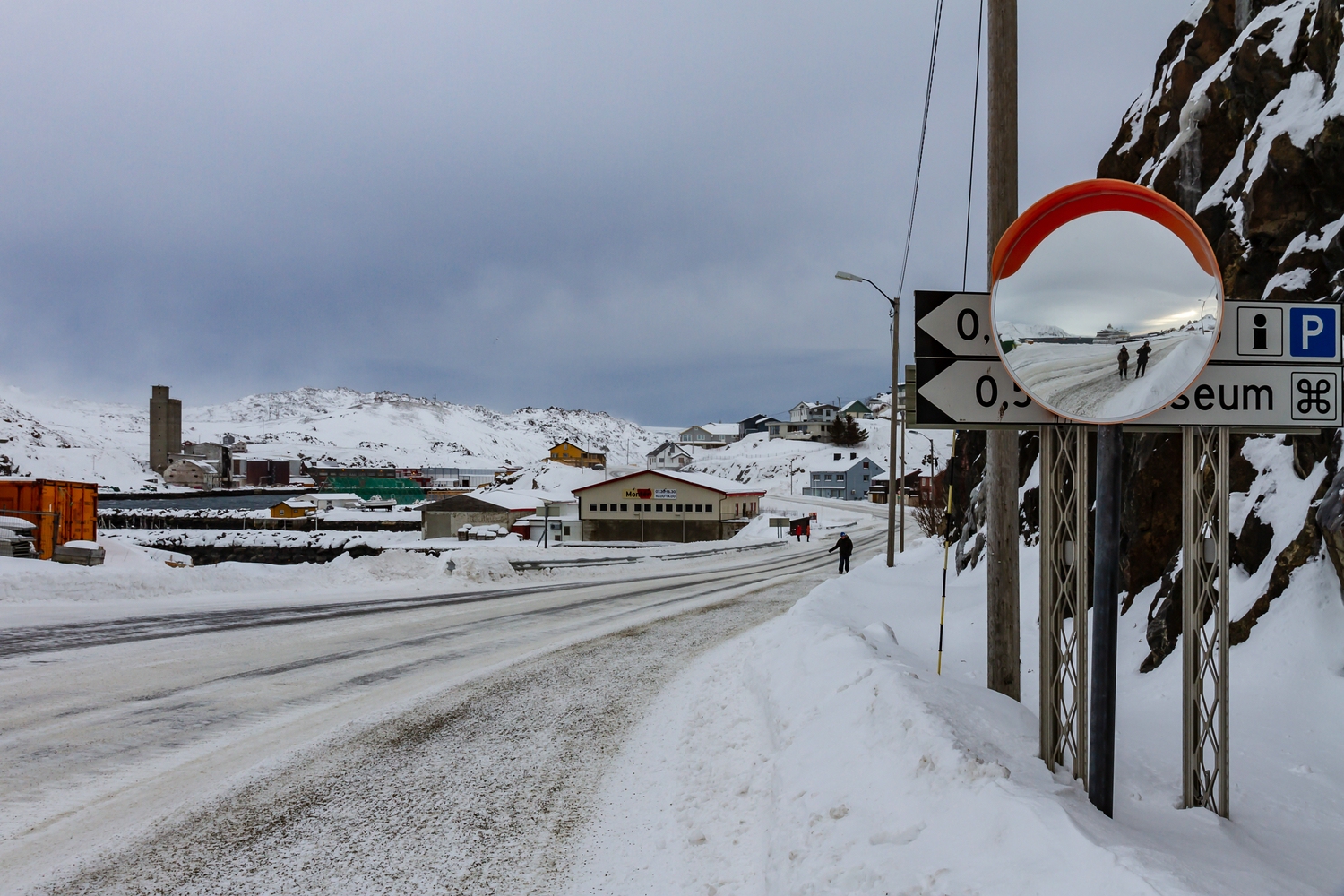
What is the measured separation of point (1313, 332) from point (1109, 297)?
1.89 meters

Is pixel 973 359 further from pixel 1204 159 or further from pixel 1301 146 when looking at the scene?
pixel 1204 159

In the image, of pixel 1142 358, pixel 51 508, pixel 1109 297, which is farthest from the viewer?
pixel 51 508

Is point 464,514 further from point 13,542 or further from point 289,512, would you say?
point 13,542

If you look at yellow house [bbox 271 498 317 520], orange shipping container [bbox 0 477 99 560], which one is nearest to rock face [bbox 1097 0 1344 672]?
orange shipping container [bbox 0 477 99 560]

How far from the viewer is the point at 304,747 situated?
21.3 feet

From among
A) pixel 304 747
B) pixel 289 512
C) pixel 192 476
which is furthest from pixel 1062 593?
pixel 192 476

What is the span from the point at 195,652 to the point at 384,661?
109 inches

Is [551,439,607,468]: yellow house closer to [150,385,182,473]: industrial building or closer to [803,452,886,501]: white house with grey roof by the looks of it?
[803,452,886,501]: white house with grey roof

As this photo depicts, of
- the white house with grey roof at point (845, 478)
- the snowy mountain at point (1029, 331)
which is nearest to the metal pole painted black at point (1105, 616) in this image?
the snowy mountain at point (1029, 331)

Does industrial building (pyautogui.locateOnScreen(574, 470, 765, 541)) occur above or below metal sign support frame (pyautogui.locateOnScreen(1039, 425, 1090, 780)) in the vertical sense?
below

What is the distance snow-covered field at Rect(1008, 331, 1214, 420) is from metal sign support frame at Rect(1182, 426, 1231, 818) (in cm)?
88

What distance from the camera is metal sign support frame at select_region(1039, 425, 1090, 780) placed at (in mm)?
4129

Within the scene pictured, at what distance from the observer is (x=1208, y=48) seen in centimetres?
1291

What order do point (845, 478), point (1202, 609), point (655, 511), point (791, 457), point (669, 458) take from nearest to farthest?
point (1202, 609), point (655, 511), point (845, 478), point (791, 457), point (669, 458)
